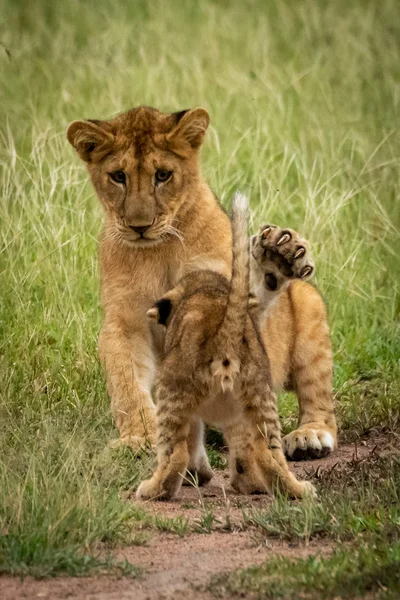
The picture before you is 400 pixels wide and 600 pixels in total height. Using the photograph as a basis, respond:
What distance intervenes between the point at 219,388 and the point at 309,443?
1423 mm

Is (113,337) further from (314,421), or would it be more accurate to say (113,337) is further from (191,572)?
(191,572)

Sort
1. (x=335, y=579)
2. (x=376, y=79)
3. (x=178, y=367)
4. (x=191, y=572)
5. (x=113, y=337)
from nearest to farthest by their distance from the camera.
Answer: (x=335, y=579), (x=191, y=572), (x=178, y=367), (x=113, y=337), (x=376, y=79)

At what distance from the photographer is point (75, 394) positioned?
6.80 meters

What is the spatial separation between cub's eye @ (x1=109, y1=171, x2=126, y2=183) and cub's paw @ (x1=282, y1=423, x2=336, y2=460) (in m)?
1.46

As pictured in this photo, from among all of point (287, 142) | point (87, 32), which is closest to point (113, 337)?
point (287, 142)

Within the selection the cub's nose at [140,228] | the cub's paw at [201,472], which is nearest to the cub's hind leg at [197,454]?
the cub's paw at [201,472]

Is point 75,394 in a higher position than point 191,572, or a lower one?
lower

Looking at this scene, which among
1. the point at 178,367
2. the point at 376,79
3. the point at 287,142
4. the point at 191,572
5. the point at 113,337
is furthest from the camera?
the point at 376,79

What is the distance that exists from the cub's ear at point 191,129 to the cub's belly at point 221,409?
167 cm

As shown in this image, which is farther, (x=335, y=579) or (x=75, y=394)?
(x=75, y=394)

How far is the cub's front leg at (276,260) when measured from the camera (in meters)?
5.86

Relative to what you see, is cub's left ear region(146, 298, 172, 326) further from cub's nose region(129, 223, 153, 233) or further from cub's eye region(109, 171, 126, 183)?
cub's eye region(109, 171, 126, 183)

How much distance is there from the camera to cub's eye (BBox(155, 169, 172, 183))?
6.49m

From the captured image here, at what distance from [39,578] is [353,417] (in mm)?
3039
